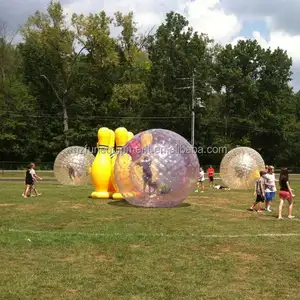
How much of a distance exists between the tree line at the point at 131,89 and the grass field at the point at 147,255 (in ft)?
123

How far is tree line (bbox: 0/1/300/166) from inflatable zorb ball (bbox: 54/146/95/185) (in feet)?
79.6

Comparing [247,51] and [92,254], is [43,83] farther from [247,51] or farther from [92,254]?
[92,254]

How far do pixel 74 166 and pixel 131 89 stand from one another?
89.3 ft

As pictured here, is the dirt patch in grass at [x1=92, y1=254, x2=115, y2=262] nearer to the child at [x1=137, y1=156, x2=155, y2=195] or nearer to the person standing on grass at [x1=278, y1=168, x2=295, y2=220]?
the child at [x1=137, y1=156, x2=155, y2=195]

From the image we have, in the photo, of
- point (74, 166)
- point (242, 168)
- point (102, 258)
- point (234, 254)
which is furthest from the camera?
point (74, 166)

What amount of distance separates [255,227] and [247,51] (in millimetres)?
47439

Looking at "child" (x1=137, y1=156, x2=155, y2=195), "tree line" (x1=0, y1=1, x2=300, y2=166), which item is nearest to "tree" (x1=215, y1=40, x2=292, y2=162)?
"tree line" (x1=0, y1=1, x2=300, y2=166)

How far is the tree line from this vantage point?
49781mm

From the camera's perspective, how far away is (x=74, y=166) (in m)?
24.7

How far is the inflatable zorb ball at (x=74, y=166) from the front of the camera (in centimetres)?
2456

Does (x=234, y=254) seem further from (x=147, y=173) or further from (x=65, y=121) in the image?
(x=65, y=121)

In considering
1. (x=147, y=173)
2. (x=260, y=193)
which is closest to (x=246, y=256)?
(x=147, y=173)

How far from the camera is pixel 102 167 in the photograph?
683 inches

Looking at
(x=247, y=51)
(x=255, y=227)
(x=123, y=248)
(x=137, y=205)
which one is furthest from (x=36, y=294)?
(x=247, y=51)
